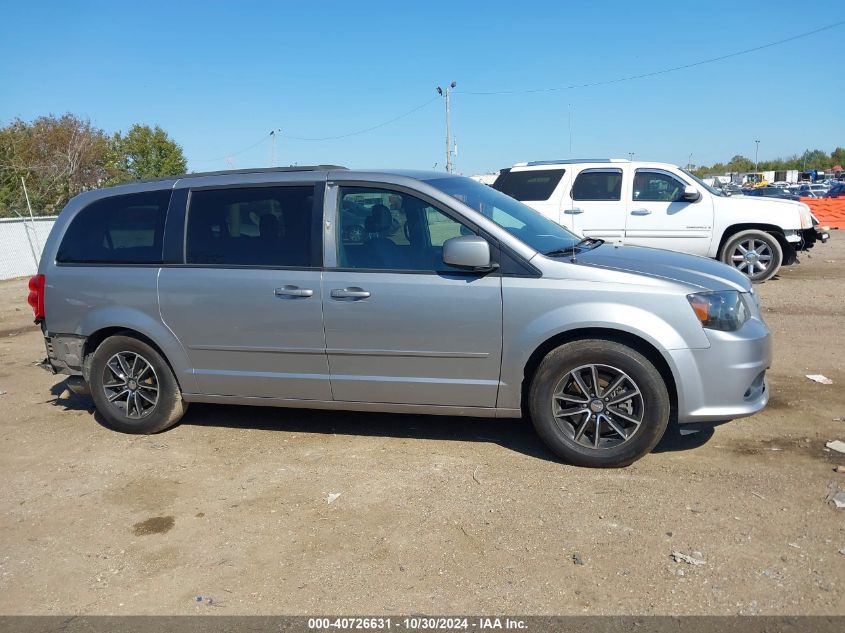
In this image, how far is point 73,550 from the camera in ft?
12.3

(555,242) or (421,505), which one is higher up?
(555,242)

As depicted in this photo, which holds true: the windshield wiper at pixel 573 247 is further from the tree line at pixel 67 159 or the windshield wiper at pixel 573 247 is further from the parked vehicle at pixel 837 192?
the parked vehicle at pixel 837 192

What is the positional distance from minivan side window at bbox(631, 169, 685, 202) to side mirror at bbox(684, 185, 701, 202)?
0.47ft

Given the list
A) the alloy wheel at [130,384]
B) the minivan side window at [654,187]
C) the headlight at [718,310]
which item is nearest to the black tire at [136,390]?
the alloy wheel at [130,384]

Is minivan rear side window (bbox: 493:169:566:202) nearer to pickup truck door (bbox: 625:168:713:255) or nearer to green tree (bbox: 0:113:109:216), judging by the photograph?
pickup truck door (bbox: 625:168:713:255)

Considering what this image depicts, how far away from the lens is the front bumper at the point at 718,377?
163 inches

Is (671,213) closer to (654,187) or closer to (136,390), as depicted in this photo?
(654,187)

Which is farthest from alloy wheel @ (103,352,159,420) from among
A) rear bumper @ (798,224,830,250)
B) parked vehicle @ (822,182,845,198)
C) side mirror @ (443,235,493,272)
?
parked vehicle @ (822,182,845,198)

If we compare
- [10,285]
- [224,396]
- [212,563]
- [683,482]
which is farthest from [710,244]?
[10,285]

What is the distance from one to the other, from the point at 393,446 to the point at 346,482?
631 millimetres

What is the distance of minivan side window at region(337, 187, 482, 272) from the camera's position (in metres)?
4.62

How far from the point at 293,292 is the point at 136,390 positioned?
63.5 inches

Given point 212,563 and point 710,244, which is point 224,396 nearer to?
point 212,563

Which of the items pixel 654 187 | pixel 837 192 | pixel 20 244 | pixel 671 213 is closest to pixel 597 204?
pixel 654 187
